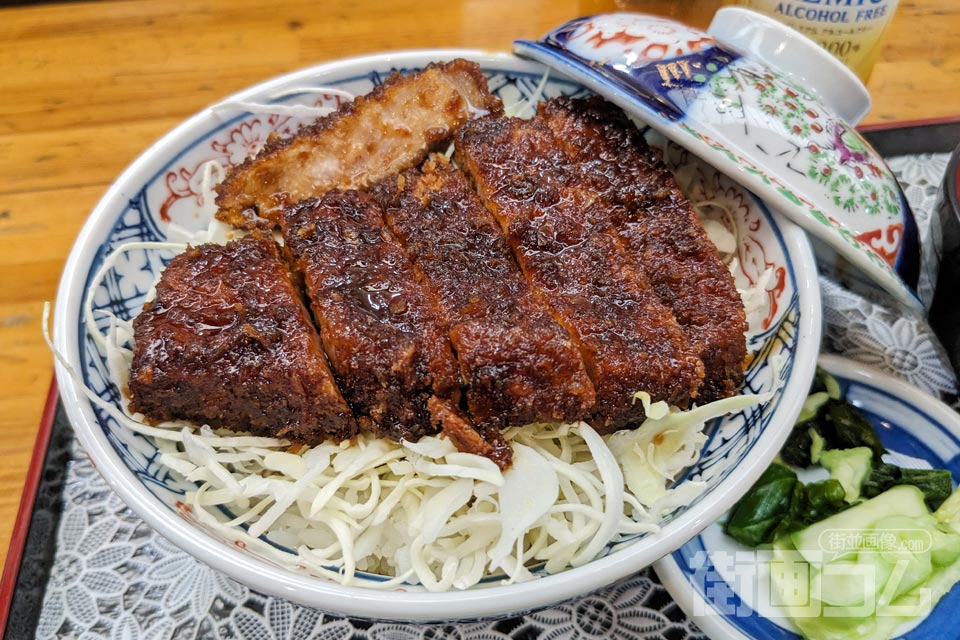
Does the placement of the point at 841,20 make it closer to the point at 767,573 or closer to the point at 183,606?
the point at 767,573

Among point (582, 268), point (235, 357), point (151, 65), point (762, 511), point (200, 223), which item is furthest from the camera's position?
point (151, 65)

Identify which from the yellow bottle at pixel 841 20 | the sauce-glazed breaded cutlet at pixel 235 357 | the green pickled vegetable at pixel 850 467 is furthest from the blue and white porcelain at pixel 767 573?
the yellow bottle at pixel 841 20

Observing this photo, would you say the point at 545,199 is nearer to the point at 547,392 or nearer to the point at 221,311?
the point at 547,392

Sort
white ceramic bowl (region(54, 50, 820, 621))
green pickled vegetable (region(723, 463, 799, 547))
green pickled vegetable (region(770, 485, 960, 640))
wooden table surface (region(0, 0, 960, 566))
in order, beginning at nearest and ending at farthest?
1. white ceramic bowl (region(54, 50, 820, 621))
2. green pickled vegetable (region(770, 485, 960, 640))
3. green pickled vegetable (region(723, 463, 799, 547))
4. wooden table surface (region(0, 0, 960, 566))

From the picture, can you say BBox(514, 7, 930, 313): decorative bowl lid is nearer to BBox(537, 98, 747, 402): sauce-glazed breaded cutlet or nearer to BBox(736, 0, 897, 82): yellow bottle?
BBox(537, 98, 747, 402): sauce-glazed breaded cutlet

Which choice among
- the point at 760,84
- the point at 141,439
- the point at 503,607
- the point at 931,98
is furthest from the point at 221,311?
the point at 931,98

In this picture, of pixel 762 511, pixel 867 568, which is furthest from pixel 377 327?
pixel 867 568

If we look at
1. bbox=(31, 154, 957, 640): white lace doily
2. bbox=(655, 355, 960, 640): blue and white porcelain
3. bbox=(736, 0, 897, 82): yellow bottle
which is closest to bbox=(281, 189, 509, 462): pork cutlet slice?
bbox=(31, 154, 957, 640): white lace doily
